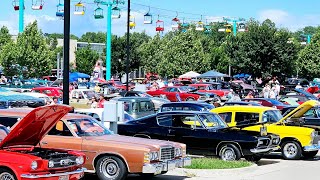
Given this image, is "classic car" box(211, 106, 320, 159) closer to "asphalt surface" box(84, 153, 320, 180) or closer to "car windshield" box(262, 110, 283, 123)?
"car windshield" box(262, 110, 283, 123)

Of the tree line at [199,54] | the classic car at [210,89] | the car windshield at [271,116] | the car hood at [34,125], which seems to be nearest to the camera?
the car hood at [34,125]

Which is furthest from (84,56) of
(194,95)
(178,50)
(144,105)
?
(144,105)

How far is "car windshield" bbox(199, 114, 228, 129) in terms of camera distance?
56.9ft

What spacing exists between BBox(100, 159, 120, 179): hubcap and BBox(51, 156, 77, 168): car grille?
191 cm

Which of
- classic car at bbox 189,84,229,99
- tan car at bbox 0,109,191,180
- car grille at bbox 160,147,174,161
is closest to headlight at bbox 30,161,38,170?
tan car at bbox 0,109,191,180

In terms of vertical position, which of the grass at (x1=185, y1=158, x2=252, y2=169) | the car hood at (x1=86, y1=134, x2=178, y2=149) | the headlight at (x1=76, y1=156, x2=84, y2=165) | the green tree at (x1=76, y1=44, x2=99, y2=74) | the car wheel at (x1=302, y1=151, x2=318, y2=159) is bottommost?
the car wheel at (x1=302, y1=151, x2=318, y2=159)

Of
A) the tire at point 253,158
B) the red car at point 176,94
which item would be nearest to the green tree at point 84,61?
the red car at point 176,94

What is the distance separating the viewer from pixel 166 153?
1340 centimetres

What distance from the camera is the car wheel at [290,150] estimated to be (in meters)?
19.2

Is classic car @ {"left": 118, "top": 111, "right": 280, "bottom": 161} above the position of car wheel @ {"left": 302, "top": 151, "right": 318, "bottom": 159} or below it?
above

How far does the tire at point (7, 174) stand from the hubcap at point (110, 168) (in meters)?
2.87

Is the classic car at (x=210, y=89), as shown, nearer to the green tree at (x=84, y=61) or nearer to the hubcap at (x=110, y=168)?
the hubcap at (x=110, y=168)

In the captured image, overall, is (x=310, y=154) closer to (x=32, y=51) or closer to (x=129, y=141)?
(x=129, y=141)

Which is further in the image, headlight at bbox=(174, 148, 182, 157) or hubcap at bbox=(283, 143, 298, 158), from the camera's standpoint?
hubcap at bbox=(283, 143, 298, 158)
